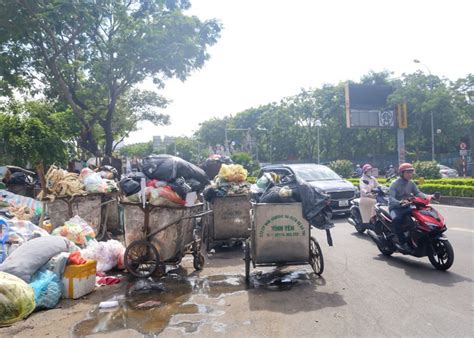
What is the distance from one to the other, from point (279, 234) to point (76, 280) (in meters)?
2.76

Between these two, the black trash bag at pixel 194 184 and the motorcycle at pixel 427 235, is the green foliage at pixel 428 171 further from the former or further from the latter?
the black trash bag at pixel 194 184

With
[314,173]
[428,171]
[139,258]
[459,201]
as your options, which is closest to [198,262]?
[139,258]

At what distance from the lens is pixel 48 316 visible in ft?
16.1

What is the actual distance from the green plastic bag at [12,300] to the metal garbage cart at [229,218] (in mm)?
4270

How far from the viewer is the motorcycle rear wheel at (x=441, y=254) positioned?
5.98m

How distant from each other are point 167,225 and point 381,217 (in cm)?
368

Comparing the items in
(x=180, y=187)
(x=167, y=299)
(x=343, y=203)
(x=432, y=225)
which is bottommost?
(x=167, y=299)

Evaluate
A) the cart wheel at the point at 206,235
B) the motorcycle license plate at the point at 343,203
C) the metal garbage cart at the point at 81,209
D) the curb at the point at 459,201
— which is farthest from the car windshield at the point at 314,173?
the metal garbage cart at the point at 81,209

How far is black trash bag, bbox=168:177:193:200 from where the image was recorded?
21.1ft

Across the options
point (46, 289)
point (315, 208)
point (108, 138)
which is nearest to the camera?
point (46, 289)

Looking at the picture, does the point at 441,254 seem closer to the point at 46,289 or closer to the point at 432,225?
the point at 432,225

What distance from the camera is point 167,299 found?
538 centimetres

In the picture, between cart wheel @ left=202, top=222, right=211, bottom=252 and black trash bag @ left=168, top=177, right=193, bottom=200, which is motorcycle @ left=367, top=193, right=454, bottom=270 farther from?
cart wheel @ left=202, top=222, right=211, bottom=252

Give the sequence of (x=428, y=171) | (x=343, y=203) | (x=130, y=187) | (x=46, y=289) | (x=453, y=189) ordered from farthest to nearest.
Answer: (x=428, y=171) → (x=453, y=189) → (x=343, y=203) → (x=130, y=187) → (x=46, y=289)
